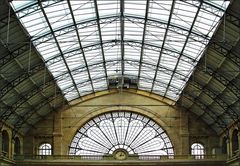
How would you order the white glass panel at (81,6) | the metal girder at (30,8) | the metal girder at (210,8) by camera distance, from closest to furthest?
1. the metal girder at (30,8)
2. the metal girder at (210,8)
3. the white glass panel at (81,6)

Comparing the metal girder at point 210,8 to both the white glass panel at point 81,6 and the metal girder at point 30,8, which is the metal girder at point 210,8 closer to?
the white glass panel at point 81,6

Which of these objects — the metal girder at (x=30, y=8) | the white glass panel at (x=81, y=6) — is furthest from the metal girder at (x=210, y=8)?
the metal girder at (x=30, y=8)

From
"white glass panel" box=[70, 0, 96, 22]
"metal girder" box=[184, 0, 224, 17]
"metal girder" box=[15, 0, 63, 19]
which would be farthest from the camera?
"white glass panel" box=[70, 0, 96, 22]

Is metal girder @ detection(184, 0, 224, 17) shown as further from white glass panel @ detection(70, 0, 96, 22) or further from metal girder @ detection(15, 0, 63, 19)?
metal girder @ detection(15, 0, 63, 19)

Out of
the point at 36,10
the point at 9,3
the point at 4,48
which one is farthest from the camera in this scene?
the point at 4,48

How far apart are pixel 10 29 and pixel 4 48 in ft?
10.9

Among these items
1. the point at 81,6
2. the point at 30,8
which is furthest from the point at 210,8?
the point at 30,8

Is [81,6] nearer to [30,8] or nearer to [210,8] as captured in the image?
[30,8]

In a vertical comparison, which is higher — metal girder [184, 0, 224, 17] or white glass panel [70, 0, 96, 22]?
white glass panel [70, 0, 96, 22]

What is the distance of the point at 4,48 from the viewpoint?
159 ft

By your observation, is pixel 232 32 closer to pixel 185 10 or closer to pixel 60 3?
pixel 185 10

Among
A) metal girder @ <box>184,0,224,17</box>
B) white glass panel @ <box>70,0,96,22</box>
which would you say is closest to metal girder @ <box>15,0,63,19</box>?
white glass panel @ <box>70,0,96,22</box>

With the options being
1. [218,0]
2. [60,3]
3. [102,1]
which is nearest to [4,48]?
[60,3]

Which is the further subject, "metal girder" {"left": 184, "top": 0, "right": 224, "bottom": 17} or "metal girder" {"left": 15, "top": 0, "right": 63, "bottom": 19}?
"metal girder" {"left": 184, "top": 0, "right": 224, "bottom": 17}
